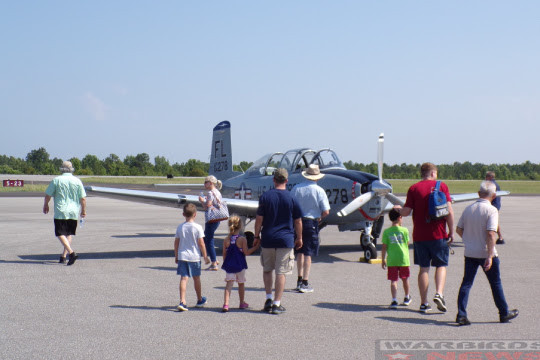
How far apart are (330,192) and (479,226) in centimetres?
626

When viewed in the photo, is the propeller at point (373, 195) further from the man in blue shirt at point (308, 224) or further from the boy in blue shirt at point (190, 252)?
the boy in blue shirt at point (190, 252)

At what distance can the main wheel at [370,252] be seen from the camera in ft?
38.2

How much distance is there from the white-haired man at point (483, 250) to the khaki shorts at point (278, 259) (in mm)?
2041

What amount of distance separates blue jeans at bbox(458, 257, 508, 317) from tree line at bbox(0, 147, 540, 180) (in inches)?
4254

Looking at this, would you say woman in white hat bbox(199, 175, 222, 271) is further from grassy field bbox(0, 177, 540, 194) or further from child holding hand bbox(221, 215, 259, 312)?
grassy field bbox(0, 177, 540, 194)

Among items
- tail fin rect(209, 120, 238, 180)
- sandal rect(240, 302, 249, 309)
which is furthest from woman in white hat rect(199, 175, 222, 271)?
tail fin rect(209, 120, 238, 180)

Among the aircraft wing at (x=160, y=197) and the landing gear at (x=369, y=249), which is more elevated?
the aircraft wing at (x=160, y=197)

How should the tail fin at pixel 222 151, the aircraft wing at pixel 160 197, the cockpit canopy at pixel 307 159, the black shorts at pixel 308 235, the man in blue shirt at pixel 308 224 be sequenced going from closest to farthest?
the man in blue shirt at pixel 308 224
the black shorts at pixel 308 235
the aircraft wing at pixel 160 197
the cockpit canopy at pixel 307 159
the tail fin at pixel 222 151

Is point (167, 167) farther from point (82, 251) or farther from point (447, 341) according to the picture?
point (447, 341)

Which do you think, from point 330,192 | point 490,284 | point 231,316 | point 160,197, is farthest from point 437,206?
point 160,197

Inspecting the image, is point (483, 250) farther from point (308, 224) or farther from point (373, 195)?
point (373, 195)

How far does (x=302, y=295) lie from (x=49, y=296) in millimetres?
3431

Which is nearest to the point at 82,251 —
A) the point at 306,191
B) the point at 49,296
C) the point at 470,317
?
the point at 49,296

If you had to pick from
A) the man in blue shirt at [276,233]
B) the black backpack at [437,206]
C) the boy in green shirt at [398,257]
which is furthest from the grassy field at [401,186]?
the man in blue shirt at [276,233]
